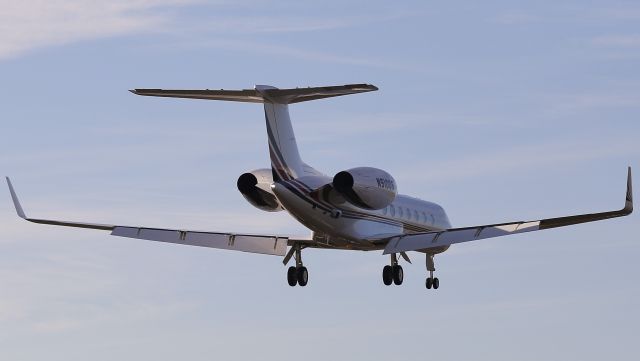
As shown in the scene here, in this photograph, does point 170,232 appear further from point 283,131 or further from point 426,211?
point 426,211

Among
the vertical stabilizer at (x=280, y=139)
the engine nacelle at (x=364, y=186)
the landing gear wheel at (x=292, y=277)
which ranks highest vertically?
the vertical stabilizer at (x=280, y=139)

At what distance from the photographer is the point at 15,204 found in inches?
1732

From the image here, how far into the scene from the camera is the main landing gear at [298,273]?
149ft

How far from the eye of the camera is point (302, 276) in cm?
4562

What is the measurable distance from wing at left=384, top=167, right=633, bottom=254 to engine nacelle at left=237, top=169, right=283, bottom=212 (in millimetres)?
Result: 3799

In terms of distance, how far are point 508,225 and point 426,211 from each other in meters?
8.77

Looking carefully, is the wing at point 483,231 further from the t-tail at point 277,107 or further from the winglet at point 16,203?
the winglet at point 16,203

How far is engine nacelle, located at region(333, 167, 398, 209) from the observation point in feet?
140

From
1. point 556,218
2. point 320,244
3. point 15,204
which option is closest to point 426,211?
point 320,244

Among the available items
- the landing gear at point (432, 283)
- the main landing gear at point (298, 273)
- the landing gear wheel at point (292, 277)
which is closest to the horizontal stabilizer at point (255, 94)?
the main landing gear at point (298, 273)

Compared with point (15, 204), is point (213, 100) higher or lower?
higher

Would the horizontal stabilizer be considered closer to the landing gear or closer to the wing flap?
the wing flap

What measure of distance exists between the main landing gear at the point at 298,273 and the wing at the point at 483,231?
8.63 ft

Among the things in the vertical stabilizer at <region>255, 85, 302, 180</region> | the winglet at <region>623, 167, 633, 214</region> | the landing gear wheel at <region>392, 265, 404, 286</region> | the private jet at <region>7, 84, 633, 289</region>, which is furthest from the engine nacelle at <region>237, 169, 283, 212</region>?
the winglet at <region>623, 167, 633, 214</region>
